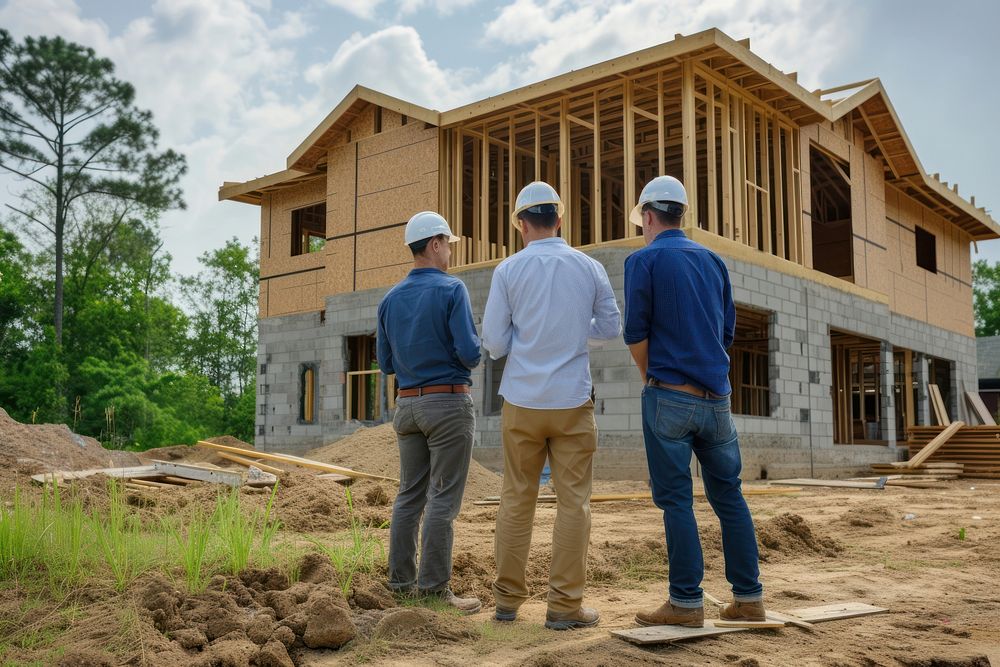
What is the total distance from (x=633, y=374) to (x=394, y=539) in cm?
812

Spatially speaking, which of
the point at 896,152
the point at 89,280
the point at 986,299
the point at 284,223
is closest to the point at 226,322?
the point at 89,280

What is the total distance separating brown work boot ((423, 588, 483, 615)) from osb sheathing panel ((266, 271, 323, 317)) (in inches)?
565

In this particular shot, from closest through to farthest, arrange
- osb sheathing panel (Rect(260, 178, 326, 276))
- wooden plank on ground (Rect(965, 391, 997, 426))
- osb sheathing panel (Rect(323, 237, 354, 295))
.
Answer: osb sheathing panel (Rect(323, 237, 354, 295)) → osb sheathing panel (Rect(260, 178, 326, 276)) → wooden plank on ground (Rect(965, 391, 997, 426))

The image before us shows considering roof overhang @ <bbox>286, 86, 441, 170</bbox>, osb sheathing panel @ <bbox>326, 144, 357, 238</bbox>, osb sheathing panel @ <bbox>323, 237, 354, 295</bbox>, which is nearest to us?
roof overhang @ <bbox>286, 86, 441, 170</bbox>

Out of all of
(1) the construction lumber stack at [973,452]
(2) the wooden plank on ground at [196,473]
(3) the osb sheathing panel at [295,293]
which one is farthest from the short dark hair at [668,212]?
(3) the osb sheathing panel at [295,293]

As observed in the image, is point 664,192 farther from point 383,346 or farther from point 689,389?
point 383,346

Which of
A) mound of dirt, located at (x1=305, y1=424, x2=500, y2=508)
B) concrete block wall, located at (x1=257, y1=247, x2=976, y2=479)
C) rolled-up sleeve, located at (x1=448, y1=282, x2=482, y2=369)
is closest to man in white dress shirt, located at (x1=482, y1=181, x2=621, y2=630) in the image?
rolled-up sleeve, located at (x1=448, y1=282, x2=482, y2=369)

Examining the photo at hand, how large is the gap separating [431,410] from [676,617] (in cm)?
146

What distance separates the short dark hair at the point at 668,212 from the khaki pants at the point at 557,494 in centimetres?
90

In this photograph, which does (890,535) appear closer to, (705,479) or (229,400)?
(705,479)

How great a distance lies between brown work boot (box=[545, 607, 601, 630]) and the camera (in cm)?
361

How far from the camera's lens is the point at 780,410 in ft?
44.0

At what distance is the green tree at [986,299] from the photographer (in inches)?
1777

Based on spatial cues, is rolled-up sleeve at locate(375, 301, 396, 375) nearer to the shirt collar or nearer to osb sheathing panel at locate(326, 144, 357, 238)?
the shirt collar
